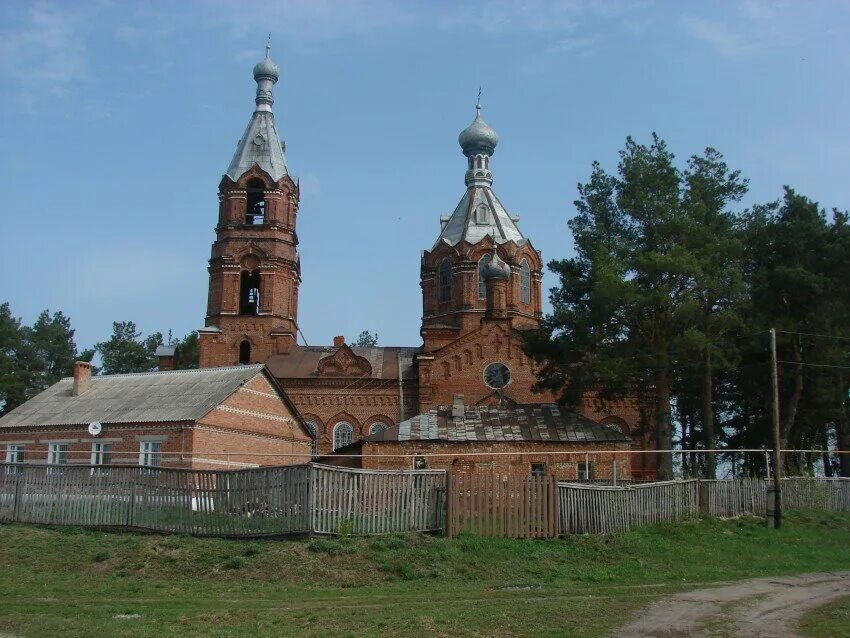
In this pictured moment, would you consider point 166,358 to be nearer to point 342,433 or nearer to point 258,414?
point 342,433

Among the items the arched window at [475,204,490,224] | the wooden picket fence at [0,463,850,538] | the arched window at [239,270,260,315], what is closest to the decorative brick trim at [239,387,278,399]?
the wooden picket fence at [0,463,850,538]

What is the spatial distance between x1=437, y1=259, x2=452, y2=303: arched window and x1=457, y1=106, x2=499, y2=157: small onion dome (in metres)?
8.79

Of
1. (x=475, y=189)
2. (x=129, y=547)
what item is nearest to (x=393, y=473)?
(x=129, y=547)

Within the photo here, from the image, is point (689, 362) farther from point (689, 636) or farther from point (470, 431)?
point (689, 636)

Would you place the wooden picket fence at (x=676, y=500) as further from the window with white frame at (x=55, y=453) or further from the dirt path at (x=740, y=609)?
the window with white frame at (x=55, y=453)

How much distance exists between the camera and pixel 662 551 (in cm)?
1912

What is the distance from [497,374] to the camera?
4475cm

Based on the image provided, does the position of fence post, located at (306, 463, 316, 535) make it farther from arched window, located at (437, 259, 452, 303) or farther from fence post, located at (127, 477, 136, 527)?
arched window, located at (437, 259, 452, 303)

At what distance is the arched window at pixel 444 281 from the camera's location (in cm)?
5081

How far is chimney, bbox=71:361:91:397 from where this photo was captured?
36531mm

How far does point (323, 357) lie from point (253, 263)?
651 cm

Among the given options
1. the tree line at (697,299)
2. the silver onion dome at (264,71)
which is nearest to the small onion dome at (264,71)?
the silver onion dome at (264,71)

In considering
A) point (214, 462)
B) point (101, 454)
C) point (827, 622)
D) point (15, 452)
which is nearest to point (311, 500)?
point (827, 622)

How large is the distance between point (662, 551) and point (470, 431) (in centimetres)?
1302
